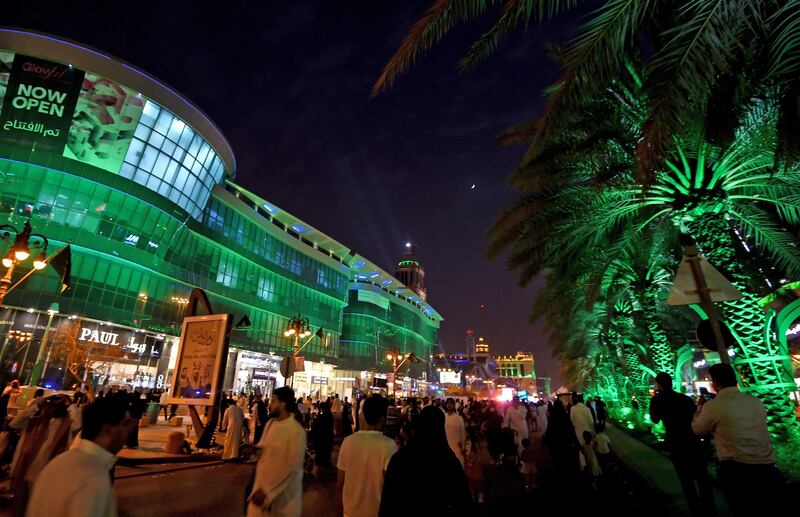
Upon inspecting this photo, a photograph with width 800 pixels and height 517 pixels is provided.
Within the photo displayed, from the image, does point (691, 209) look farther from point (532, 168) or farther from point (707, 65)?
point (707, 65)

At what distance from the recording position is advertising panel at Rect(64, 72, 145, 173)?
1222 inches

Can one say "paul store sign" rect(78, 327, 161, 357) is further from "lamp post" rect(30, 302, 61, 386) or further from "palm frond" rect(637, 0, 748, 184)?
"palm frond" rect(637, 0, 748, 184)

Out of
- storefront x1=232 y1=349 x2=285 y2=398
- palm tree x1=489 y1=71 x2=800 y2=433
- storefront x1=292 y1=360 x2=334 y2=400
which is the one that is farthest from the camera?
storefront x1=292 y1=360 x2=334 y2=400

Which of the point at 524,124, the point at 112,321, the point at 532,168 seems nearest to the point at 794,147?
the point at 532,168

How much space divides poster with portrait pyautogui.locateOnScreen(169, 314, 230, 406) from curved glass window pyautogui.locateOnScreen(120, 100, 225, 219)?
91.4ft

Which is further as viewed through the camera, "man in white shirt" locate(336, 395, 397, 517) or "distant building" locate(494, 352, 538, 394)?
"distant building" locate(494, 352, 538, 394)

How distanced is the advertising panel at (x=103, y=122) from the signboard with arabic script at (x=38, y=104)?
0.59 m

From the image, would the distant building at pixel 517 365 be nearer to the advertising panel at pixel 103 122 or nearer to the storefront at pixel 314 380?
the storefront at pixel 314 380

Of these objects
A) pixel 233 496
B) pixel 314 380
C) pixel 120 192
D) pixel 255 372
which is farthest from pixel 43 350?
pixel 314 380

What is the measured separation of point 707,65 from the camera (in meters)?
4.63

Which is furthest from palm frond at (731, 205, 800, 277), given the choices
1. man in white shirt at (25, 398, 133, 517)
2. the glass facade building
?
the glass facade building

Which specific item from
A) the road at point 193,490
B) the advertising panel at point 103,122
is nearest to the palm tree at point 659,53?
the road at point 193,490

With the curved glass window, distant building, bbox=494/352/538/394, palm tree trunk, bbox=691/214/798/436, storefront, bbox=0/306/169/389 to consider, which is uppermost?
the curved glass window

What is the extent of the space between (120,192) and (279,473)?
118 ft
